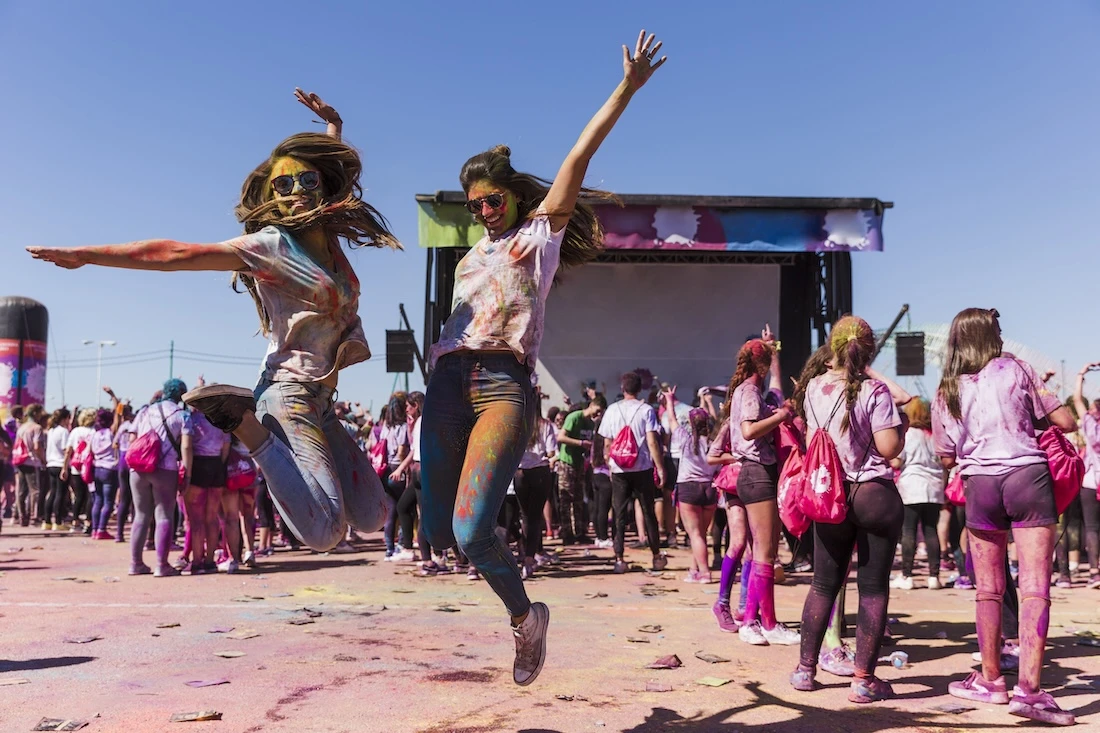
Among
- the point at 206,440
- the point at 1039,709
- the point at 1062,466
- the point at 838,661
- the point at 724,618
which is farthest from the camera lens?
the point at 206,440

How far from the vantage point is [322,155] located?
401 centimetres

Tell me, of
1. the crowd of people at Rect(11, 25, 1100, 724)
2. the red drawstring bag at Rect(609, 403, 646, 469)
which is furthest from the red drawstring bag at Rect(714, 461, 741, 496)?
the red drawstring bag at Rect(609, 403, 646, 469)

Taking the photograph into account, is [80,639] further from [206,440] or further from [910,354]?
[910,354]

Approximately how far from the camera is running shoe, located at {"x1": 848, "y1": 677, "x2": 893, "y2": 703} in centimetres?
496

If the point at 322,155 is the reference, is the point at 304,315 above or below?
below

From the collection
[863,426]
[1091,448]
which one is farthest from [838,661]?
[1091,448]

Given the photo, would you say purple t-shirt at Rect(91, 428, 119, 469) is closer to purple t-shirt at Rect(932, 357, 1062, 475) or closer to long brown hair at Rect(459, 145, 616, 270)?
long brown hair at Rect(459, 145, 616, 270)

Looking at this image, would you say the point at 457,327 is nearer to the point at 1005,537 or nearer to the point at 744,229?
the point at 1005,537

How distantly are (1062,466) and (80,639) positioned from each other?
6168mm

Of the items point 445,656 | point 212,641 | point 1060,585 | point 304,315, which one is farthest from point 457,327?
point 1060,585

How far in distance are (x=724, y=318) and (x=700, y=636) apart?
15.6m

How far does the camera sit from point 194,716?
173 inches

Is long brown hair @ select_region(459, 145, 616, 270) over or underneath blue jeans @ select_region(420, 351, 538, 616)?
over

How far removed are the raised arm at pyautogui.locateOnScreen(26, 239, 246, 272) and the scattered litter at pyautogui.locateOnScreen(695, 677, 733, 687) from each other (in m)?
3.40
